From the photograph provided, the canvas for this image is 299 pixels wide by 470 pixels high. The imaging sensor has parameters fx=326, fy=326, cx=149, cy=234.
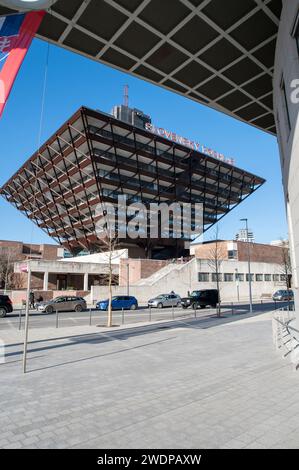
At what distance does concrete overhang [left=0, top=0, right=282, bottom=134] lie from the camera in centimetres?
943

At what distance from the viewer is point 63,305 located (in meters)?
34.2

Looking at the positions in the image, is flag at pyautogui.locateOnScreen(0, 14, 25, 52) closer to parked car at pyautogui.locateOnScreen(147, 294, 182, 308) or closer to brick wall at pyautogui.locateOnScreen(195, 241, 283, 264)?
parked car at pyautogui.locateOnScreen(147, 294, 182, 308)

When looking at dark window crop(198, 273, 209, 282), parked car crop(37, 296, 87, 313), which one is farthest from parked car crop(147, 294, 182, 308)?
dark window crop(198, 273, 209, 282)

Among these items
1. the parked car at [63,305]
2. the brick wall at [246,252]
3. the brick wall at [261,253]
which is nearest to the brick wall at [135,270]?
the brick wall at [246,252]

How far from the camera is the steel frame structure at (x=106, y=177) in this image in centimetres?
5478

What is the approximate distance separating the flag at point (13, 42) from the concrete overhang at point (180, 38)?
9.62ft

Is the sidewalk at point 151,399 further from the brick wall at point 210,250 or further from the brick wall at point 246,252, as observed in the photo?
the brick wall at point 246,252

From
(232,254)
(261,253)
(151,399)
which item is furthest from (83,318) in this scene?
(261,253)

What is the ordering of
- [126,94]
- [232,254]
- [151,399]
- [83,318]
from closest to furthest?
[151,399]
[83,318]
[232,254]
[126,94]

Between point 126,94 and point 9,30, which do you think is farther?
point 126,94

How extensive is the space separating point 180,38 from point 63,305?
29.1 m

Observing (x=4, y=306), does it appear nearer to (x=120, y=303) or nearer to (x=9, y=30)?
(x=120, y=303)

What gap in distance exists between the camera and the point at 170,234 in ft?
232
